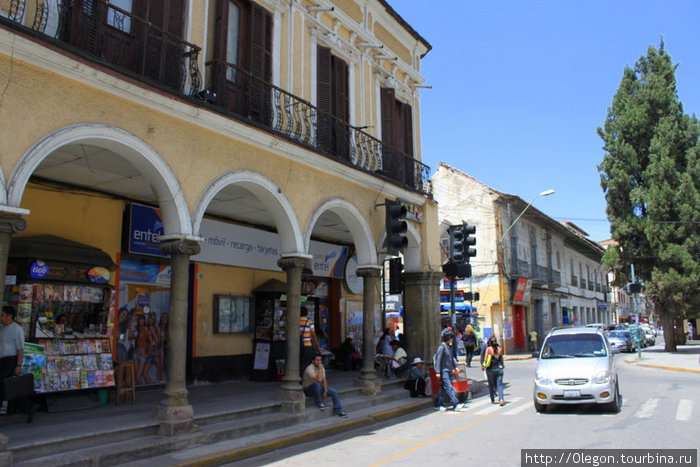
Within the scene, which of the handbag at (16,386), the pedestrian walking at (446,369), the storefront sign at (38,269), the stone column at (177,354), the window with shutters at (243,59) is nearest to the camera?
the handbag at (16,386)

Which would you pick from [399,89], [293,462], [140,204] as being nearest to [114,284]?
[140,204]

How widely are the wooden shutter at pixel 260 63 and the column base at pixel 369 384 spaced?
605cm

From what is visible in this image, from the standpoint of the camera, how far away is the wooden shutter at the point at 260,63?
1055 cm

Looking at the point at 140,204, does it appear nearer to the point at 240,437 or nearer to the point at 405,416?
the point at 240,437

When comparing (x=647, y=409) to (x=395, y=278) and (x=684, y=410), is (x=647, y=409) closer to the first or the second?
(x=684, y=410)

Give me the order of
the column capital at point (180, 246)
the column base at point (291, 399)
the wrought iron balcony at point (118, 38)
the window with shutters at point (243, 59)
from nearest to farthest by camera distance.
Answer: the wrought iron balcony at point (118, 38), the column capital at point (180, 246), the window with shutters at point (243, 59), the column base at point (291, 399)

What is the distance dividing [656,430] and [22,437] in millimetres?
9112

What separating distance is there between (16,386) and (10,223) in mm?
2264

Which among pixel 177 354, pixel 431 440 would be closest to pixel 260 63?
pixel 177 354

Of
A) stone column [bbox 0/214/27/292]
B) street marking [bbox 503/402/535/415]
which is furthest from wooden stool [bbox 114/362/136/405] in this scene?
street marking [bbox 503/402/535/415]

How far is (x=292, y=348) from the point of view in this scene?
35.1 ft

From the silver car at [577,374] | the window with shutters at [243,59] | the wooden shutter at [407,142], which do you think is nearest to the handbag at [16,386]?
the window with shutters at [243,59]

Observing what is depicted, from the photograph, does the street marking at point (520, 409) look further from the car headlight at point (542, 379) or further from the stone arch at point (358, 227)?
the stone arch at point (358, 227)

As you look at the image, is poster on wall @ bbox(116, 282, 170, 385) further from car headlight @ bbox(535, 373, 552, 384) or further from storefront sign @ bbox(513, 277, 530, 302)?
storefront sign @ bbox(513, 277, 530, 302)
